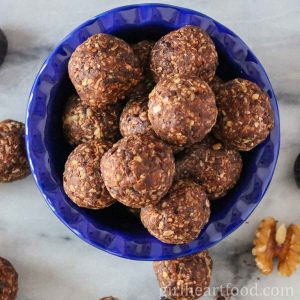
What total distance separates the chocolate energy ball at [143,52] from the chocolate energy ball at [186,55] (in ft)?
0.17

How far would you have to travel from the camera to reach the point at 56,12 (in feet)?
4.89

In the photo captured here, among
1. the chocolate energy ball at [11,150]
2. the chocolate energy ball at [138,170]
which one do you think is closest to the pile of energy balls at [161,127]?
the chocolate energy ball at [138,170]

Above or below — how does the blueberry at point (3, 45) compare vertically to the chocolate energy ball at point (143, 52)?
below

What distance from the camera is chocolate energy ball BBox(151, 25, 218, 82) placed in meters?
1.08

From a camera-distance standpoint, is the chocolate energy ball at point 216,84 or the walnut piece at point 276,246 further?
the walnut piece at point 276,246

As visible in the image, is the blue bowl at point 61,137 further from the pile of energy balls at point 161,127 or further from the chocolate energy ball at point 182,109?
the chocolate energy ball at point 182,109

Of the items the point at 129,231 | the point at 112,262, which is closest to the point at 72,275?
the point at 112,262

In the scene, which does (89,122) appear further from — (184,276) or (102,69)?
(184,276)

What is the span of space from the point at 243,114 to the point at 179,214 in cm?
23

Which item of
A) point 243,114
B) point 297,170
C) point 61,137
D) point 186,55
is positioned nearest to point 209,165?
point 243,114

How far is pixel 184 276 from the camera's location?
1374 mm

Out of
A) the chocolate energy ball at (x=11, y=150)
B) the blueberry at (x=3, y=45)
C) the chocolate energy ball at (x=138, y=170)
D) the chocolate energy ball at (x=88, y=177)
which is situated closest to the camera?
the chocolate energy ball at (x=138, y=170)

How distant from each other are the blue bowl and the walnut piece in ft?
1.15

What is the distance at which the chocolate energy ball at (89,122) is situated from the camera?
1150 millimetres
